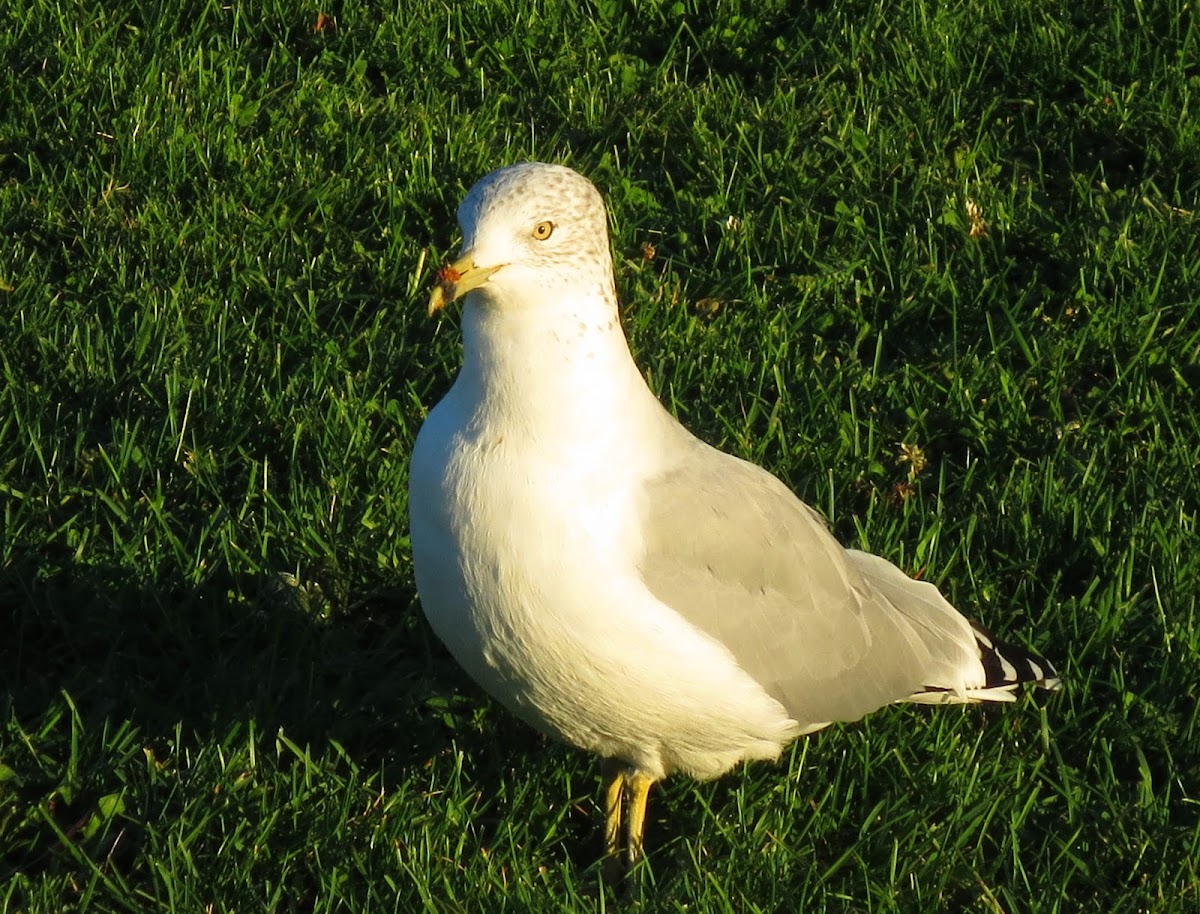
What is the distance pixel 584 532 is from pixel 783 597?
63cm

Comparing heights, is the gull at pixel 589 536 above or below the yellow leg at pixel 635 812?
above

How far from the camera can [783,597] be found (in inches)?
153

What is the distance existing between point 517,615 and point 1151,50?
434 centimetres

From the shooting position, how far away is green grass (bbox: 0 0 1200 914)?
13.1ft

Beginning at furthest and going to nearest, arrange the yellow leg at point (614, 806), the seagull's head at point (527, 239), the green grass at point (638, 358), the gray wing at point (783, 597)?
the yellow leg at point (614, 806) → the green grass at point (638, 358) → the gray wing at point (783, 597) → the seagull's head at point (527, 239)

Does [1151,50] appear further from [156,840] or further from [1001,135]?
[156,840]

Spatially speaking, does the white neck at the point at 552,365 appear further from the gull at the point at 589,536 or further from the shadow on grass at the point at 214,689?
the shadow on grass at the point at 214,689

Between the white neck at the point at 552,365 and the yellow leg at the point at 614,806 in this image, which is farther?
the yellow leg at the point at 614,806

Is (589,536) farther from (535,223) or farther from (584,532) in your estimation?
(535,223)

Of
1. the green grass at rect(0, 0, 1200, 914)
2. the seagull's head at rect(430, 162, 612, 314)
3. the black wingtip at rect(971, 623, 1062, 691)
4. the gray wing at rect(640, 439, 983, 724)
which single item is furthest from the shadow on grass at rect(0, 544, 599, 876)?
the seagull's head at rect(430, 162, 612, 314)

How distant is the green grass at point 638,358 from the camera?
3992 mm

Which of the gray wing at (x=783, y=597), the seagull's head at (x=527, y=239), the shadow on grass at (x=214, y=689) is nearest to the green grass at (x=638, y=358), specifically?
the shadow on grass at (x=214, y=689)

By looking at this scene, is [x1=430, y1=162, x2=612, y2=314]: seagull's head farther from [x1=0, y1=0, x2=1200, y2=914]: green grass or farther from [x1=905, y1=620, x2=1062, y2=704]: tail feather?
[x1=905, y1=620, x2=1062, y2=704]: tail feather

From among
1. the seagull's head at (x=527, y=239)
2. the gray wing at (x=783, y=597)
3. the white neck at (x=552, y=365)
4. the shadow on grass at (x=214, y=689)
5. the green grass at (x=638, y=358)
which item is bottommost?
the shadow on grass at (x=214, y=689)
